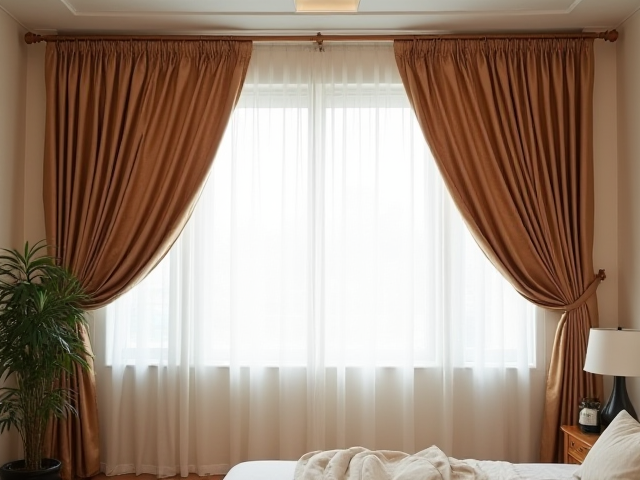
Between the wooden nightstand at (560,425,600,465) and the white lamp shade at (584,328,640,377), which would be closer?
the white lamp shade at (584,328,640,377)

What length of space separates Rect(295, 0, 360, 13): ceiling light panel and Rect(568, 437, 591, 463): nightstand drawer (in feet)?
9.45

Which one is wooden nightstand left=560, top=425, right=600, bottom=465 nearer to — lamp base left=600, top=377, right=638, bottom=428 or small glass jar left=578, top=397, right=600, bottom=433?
small glass jar left=578, top=397, right=600, bottom=433

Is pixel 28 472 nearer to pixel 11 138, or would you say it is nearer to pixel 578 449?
pixel 11 138

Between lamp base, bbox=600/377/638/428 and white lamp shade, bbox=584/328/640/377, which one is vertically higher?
white lamp shade, bbox=584/328/640/377

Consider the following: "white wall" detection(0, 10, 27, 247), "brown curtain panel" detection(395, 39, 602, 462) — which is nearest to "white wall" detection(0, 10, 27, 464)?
"white wall" detection(0, 10, 27, 247)

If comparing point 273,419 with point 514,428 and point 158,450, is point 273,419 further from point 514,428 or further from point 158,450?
point 514,428

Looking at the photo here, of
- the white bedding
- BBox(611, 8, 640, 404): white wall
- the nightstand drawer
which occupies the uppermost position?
BBox(611, 8, 640, 404): white wall

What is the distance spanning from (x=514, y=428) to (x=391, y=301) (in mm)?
1179

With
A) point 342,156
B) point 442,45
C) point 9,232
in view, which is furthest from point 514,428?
point 9,232

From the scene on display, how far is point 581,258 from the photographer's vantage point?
4.50 meters

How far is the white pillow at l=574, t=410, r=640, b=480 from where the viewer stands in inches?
105

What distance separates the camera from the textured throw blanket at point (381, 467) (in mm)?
2861

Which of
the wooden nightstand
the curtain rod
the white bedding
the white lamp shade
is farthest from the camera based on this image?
the curtain rod

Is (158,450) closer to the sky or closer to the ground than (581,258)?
closer to the ground
